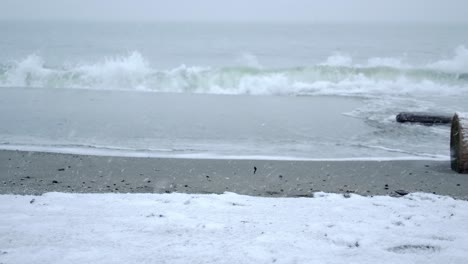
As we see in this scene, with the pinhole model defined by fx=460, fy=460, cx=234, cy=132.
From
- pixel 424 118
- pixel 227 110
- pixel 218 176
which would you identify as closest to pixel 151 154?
pixel 218 176

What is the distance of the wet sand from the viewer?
5.21m

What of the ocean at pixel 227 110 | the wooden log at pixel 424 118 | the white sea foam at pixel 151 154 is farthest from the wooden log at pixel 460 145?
the wooden log at pixel 424 118

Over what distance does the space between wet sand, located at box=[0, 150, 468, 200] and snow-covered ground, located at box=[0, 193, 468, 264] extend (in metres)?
0.70

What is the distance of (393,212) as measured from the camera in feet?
13.5

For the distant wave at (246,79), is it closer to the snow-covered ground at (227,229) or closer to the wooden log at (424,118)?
the wooden log at (424,118)

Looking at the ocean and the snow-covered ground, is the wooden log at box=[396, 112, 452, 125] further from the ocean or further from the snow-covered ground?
the snow-covered ground

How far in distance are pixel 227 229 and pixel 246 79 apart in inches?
537

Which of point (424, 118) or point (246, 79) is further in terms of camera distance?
point (246, 79)

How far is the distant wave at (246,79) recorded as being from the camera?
15.7 meters

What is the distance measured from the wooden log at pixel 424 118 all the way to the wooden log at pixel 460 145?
3.23 meters

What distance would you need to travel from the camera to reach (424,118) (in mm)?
9508

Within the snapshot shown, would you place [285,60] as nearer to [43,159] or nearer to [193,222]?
[43,159]

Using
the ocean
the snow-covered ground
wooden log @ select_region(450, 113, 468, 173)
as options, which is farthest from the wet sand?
the snow-covered ground

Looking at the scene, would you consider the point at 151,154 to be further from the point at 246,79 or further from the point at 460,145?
the point at 246,79
